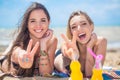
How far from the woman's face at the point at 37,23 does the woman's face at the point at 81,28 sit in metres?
0.29

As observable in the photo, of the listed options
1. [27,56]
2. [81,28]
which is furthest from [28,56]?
[81,28]

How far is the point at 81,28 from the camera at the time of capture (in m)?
2.90

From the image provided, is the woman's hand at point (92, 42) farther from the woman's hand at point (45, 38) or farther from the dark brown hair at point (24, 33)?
the dark brown hair at point (24, 33)

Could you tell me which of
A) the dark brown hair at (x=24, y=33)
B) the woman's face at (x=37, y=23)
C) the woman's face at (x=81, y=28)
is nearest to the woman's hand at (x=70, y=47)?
the woman's face at (x=81, y=28)

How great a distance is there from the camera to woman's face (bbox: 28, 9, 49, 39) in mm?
2949

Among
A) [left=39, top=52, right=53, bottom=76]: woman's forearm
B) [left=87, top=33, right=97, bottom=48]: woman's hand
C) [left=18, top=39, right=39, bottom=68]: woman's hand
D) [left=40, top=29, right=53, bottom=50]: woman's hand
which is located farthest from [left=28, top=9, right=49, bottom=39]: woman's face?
[left=87, top=33, right=97, bottom=48]: woman's hand

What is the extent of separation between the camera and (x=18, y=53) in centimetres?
282

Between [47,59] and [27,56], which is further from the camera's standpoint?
[47,59]

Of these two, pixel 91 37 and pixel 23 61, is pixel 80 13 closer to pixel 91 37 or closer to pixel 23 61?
pixel 91 37

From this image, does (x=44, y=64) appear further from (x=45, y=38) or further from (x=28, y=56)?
(x=28, y=56)

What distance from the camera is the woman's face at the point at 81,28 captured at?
2906 mm

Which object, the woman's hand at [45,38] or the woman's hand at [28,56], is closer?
the woman's hand at [28,56]

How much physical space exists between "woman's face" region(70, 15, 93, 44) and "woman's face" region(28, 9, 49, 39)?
0.94 ft

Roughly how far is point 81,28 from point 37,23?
17.6 inches
